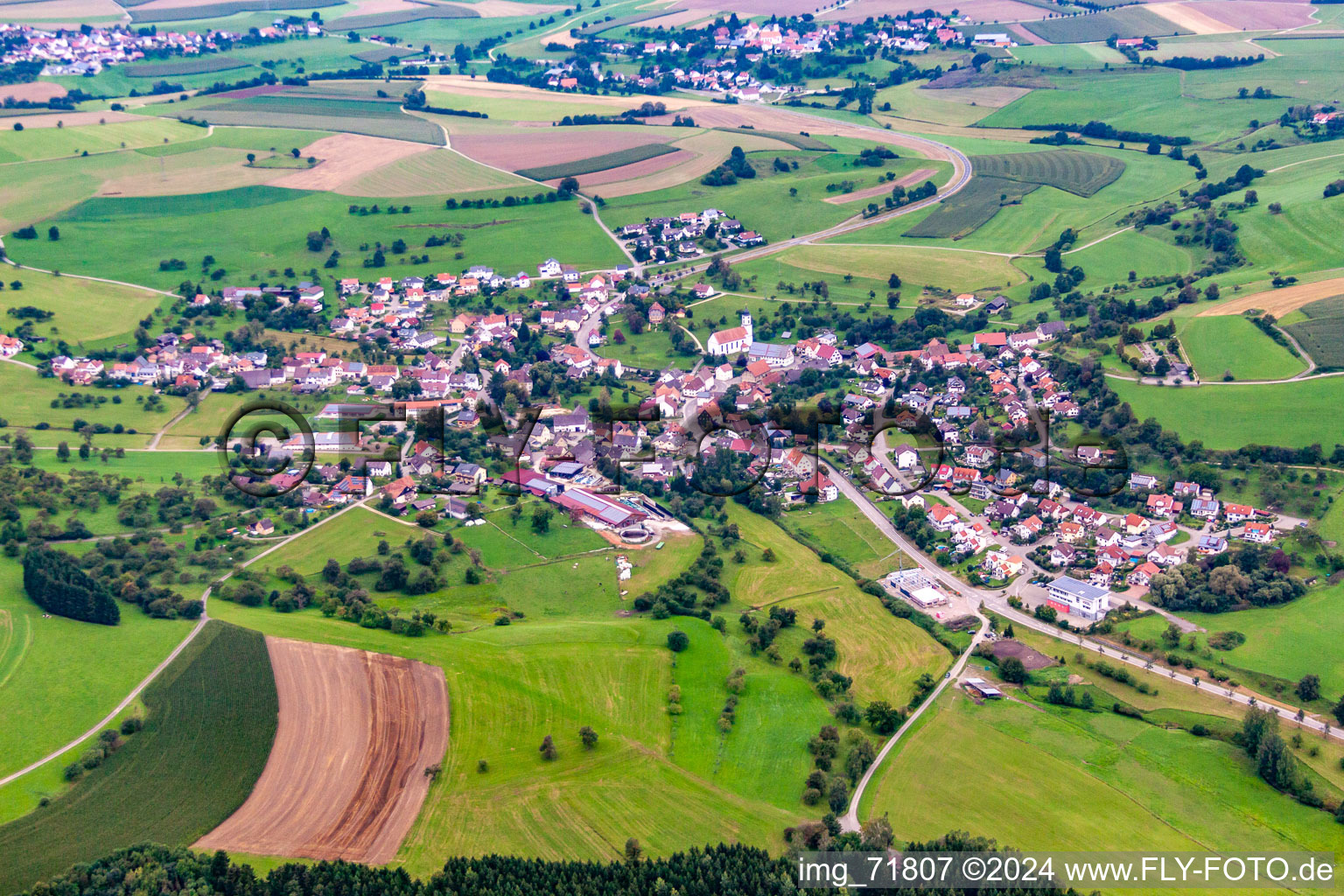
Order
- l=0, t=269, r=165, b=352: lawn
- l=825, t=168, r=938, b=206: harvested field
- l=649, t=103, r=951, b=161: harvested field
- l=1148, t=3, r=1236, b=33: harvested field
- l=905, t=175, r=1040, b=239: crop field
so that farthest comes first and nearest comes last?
l=1148, t=3, r=1236, b=33: harvested field → l=649, t=103, r=951, b=161: harvested field → l=825, t=168, r=938, b=206: harvested field → l=905, t=175, r=1040, b=239: crop field → l=0, t=269, r=165, b=352: lawn

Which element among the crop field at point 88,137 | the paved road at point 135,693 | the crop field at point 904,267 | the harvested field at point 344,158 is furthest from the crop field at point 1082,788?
the crop field at point 88,137

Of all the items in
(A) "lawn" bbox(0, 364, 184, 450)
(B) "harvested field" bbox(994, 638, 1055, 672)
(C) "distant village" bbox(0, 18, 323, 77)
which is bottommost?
(A) "lawn" bbox(0, 364, 184, 450)

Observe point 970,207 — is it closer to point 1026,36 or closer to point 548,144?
point 548,144

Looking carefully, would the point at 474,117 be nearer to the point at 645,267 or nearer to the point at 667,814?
the point at 645,267

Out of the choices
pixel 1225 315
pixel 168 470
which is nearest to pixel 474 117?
pixel 168 470

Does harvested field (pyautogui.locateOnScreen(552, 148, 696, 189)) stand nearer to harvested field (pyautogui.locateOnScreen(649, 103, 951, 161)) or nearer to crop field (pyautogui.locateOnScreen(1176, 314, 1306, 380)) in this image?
harvested field (pyautogui.locateOnScreen(649, 103, 951, 161))

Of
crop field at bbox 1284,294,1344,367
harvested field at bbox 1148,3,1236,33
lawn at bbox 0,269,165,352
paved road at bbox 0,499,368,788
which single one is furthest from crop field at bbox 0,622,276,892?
harvested field at bbox 1148,3,1236,33
